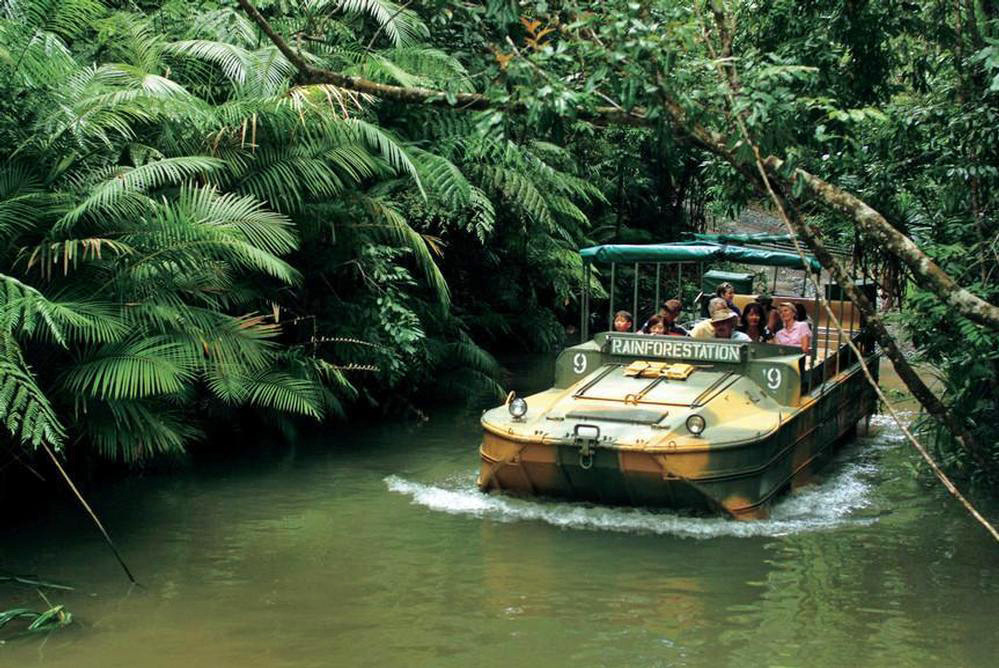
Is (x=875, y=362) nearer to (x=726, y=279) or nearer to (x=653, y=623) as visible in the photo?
(x=726, y=279)

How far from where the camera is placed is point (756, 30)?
488 inches

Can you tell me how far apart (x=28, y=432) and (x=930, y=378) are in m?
14.2

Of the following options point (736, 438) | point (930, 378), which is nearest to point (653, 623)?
point (736, 438)

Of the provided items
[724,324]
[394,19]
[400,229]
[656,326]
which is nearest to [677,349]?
[724,324]

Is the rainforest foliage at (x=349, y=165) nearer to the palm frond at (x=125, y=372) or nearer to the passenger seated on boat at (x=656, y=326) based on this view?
the palm frond at (x=125, y=372)

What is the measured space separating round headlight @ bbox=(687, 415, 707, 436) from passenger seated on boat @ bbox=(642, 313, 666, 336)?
2562mm

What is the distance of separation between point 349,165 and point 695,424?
17.1 feet

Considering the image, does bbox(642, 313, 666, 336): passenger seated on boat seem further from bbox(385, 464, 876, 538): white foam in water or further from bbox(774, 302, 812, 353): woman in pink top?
bbox(385, 464, 876, 538): white foam in water

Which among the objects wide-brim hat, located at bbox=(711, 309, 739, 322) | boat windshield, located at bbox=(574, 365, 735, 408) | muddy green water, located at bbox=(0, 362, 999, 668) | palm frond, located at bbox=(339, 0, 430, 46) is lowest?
muddy green water, located at bbox=(0, 362, 999, 668)

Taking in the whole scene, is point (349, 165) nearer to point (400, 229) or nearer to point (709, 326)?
point (400, 229)

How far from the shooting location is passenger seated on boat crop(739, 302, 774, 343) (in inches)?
521

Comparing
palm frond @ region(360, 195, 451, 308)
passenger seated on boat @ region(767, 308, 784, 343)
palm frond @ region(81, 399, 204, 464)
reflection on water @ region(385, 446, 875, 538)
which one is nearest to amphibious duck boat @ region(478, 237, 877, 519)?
reflection on water @ region(385, 446, 875, 538)

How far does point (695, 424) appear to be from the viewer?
10430mm

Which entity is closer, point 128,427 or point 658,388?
point 128,427
